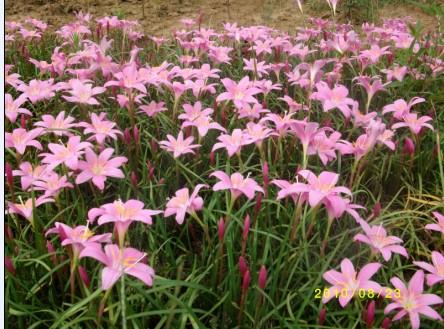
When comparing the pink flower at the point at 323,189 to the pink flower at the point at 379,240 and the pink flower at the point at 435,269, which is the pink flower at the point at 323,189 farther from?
the pink flower at the point at 435,269

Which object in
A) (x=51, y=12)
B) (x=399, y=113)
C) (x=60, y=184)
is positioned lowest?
(x=51, y=12)

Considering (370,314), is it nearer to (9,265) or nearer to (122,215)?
(122,215)

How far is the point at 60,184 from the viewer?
1.54 m

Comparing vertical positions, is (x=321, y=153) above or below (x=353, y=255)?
above

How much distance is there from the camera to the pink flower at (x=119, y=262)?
3.59ft

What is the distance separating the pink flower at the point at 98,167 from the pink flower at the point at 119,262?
1.27 feet

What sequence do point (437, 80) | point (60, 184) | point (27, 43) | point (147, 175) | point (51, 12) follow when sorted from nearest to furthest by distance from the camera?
point (60, 184), point (147, 175), point (437, 80), point (27, 43), point (51, 12)

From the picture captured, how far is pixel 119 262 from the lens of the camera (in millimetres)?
1140

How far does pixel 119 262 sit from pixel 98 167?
49cm

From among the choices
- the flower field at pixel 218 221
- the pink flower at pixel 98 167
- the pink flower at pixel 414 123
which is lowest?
the flower field at pixel 218 221

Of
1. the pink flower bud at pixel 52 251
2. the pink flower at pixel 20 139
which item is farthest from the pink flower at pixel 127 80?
the pink flower bud at pixel 52 251

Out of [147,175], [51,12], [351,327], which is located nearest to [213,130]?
[147,175]

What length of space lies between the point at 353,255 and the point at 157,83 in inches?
47.2

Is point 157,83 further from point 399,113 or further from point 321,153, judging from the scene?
point 399,113
